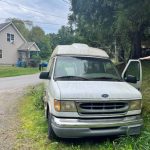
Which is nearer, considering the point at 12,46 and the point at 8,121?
the point at 8,121

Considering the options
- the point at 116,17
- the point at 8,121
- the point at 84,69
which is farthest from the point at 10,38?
the point at 84,69

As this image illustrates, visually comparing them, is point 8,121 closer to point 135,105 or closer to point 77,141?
point 77,141

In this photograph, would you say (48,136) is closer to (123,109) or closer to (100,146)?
(100,146)

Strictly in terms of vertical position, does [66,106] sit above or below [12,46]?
below

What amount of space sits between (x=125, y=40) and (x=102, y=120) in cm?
1696

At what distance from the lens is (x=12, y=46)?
52531 mm

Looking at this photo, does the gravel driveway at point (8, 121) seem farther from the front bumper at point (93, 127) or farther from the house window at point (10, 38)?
the house window at point (10, 38)

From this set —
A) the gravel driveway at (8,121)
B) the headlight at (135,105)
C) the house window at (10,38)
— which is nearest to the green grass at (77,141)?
the gravel driveway at (8,121)

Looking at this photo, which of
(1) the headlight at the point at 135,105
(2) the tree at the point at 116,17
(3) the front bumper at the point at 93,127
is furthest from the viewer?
(2) the tree at the point at 116,17

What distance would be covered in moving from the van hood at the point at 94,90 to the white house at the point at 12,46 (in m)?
44.1

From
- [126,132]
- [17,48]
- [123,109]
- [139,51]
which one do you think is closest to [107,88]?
[123,109]

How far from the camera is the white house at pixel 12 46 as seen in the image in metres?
50.4

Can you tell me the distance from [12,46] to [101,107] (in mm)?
47290

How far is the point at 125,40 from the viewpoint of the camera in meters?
23.0
